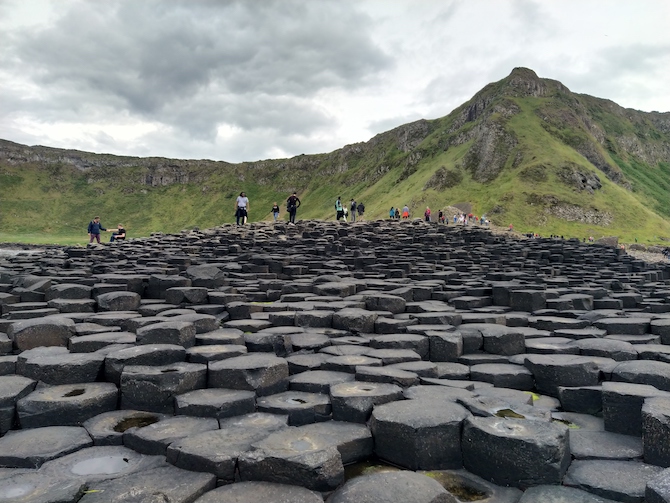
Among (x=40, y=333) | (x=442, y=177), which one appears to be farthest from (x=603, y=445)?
(x=442, y=177)

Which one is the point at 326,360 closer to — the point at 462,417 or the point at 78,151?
the point at 462,417

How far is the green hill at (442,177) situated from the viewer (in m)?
57.3

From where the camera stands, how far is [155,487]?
326cm

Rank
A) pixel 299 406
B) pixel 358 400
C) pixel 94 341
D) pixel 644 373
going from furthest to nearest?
pixel 94 341 → pixel 644 373 → pixel 299 406 → pixel 358 400

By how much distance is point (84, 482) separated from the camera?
337 centimetres

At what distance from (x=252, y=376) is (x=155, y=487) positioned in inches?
74.2

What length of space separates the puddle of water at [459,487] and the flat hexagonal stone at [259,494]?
0.97m

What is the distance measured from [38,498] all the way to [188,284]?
23.0ft

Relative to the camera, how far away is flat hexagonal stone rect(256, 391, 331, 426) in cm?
453

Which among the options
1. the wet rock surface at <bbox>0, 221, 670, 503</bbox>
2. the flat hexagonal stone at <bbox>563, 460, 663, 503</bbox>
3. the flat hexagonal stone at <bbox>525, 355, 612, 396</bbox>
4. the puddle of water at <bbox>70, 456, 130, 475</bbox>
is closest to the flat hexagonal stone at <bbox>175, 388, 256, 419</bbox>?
the wet rock surface at <bbox>0, 221, 670, 503</bbox>

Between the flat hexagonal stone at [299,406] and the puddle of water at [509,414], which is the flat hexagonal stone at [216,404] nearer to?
the flat hexagonal stone at [299,406]

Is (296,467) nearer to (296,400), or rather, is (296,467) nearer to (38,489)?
(296,400)

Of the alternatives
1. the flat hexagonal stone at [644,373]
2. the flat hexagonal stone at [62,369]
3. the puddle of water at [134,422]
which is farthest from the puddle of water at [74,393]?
the flat hexagonal stone at [644,373]

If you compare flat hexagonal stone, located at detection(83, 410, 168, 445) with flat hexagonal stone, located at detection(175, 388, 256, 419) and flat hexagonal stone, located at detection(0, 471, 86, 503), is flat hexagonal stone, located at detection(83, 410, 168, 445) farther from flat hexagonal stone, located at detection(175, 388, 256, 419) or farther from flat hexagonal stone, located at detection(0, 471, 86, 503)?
flat hexagonal stone, located at detection(0, 471, 86, 503)
